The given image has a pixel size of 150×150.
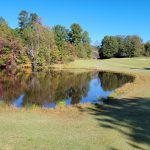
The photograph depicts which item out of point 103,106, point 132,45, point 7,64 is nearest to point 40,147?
point 103,106

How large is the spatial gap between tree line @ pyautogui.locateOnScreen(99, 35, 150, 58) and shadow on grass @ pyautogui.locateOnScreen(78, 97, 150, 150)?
4452 inches

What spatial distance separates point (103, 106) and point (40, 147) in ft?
36.1

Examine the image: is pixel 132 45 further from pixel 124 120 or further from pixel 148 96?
pixel 124 120

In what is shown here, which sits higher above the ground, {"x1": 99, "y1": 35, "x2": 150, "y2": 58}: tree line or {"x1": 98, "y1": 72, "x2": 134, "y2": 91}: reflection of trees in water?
{"x1": 99, "y1": 35, "x2": 150, "y2": 58}: tree line

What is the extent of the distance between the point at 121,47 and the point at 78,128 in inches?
4944

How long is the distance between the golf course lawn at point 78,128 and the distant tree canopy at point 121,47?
116249 millimetres

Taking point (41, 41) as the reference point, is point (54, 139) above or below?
below

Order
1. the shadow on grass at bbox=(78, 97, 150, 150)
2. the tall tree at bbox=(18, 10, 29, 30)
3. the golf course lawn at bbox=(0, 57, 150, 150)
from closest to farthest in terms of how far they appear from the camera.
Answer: the golf course lawn at bbox=(0, 57, 150, 150) → the shadow on grass at bbox=(78, 97, 150, 150) → the tall tree at bbox=(18, 10, 29, 30)

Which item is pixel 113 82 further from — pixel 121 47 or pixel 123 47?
pixel 121 47

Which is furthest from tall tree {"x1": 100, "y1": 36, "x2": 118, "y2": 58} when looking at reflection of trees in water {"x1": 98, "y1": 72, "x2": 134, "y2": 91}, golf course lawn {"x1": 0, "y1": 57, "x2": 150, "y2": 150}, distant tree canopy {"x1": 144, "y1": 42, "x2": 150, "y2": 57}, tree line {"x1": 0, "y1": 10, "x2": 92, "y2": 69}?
golf course lawn {"x1": 0, "y1": 57, "x2": 150, "y2": 150}

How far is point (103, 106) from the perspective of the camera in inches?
883

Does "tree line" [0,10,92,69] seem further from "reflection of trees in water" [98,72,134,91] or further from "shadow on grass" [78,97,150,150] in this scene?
"shadow on grass" [78,97,150,150]

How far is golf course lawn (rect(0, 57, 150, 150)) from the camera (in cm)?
1244

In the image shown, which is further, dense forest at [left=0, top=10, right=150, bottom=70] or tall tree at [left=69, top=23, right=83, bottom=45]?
tall tree at [left=69, top=23, right=83, bottom=45]
